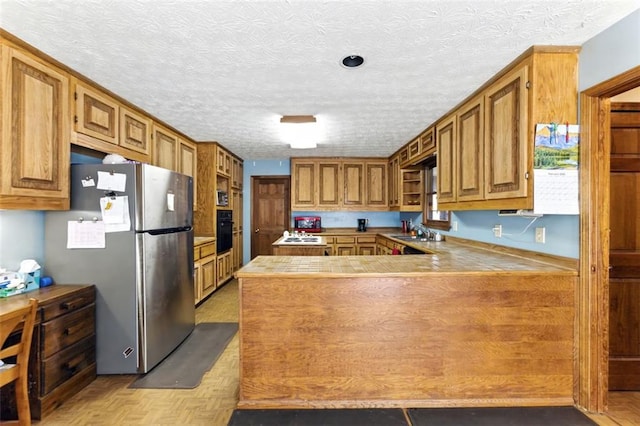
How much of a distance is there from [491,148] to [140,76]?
262cm

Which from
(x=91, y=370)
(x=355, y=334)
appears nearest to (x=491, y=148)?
(x=355, y=334)

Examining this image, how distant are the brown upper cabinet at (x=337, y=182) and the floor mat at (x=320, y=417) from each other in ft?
12.4

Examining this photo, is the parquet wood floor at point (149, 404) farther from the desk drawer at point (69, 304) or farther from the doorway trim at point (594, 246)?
the doorway trim at point (594, 246)

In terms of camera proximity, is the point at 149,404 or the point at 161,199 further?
the point at 161,199

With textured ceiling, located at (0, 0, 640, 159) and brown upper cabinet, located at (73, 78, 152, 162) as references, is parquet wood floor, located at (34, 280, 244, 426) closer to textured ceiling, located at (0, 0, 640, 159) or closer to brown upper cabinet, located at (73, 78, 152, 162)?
brown upper cabinet, located at (73, 78, 152, 162)

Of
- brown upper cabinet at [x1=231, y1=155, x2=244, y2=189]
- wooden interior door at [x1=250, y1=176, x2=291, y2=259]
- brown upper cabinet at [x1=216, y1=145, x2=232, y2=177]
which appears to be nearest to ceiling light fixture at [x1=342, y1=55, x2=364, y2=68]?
brown upper cabinet at [x1=216, y1=145, x2=232, y2=177]

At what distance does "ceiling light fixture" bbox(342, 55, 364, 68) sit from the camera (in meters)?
1.93

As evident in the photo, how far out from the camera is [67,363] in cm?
203

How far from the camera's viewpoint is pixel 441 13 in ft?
4.99

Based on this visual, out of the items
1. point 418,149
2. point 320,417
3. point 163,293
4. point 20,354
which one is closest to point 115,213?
point 163,293

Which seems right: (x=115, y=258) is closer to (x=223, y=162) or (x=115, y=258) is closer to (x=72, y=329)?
(x=72, y=329)

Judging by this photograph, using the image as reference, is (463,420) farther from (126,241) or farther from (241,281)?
(126,241)

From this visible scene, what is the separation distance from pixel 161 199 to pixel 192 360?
1392 millimetres

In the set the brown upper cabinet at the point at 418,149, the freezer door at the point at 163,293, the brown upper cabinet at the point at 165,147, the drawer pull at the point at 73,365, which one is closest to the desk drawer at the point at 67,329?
the drawer pull at the point at 73,365
